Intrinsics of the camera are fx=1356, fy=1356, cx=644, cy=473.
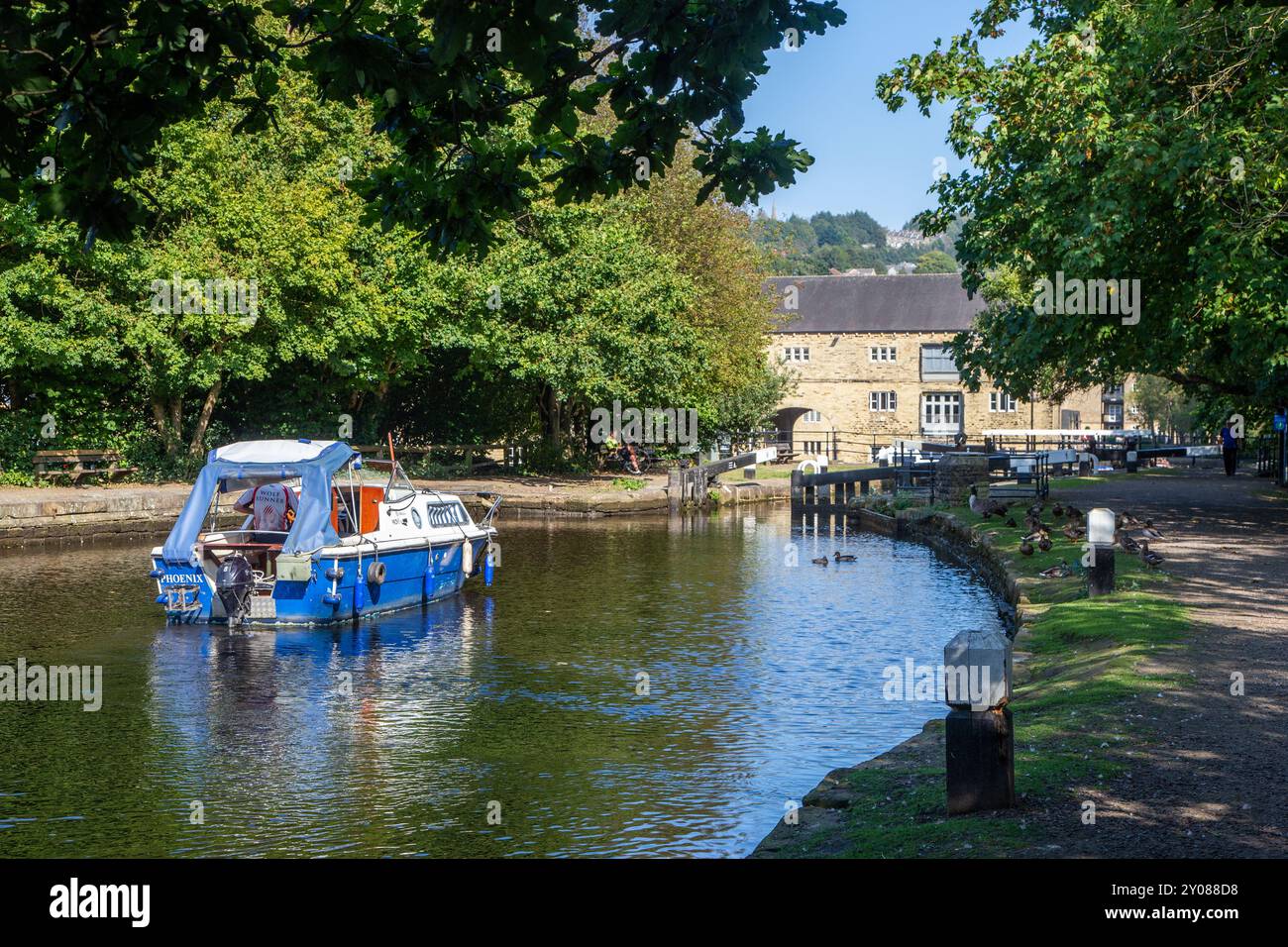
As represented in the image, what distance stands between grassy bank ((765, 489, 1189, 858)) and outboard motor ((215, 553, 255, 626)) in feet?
39.4

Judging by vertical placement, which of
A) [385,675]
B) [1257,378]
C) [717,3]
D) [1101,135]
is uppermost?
[1101,135]

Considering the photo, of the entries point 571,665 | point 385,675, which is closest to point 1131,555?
point 571,665

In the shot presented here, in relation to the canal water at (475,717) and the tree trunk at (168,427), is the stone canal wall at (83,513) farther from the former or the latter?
the canal water at (475,717)

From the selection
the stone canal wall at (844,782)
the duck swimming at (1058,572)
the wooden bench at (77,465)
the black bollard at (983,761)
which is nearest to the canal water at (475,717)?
the stone canal wall at (844,782)

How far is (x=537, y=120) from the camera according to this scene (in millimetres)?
9656

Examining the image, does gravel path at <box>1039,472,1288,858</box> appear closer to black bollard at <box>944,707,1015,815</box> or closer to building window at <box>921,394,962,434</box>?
black bollard at <box>944,707,1015,815</box>

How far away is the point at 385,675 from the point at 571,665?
8.25 ft

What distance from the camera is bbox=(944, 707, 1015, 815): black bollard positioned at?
876 centimetres

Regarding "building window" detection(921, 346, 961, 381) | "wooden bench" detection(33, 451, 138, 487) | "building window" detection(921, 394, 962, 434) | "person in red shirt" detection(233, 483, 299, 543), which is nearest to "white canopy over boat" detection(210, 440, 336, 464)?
"person in red shirt" detection(233, 483, 299, 543)

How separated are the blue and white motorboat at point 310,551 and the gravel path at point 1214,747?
41.3 feet

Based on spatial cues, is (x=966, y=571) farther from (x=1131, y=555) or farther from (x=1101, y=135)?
(x=1101, y=135)

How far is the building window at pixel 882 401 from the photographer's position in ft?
255
